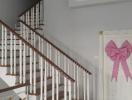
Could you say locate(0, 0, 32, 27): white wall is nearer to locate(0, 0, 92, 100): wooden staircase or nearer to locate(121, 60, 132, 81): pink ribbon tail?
locate(0, 0, 92, 100): wooden staircase

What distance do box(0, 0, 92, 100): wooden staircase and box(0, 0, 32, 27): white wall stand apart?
0.68 meters

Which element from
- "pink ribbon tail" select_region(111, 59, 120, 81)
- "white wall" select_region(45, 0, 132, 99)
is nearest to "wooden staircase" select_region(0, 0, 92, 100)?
"white wall" select_region(45, 0, 132, 99)

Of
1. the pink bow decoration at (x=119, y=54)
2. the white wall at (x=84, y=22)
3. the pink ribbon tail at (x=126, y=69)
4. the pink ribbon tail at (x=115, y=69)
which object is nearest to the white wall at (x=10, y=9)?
the white wall at (x=84, y=22)

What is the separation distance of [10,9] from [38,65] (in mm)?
2609

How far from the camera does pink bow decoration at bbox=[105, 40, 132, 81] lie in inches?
206

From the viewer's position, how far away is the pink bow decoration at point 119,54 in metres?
5.22

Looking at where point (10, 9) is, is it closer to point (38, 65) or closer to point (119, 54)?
point (38, 65)

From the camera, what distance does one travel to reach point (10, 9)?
7426 mm

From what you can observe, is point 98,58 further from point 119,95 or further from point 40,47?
point 40,47

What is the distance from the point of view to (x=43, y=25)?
6.57 m

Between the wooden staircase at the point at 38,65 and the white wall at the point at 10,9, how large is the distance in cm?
68

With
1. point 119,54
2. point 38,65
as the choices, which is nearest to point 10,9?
point 38,65

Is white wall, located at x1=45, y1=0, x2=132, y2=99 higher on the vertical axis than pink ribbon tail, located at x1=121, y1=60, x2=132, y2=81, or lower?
higher

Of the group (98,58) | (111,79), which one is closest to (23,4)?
(98,58)
